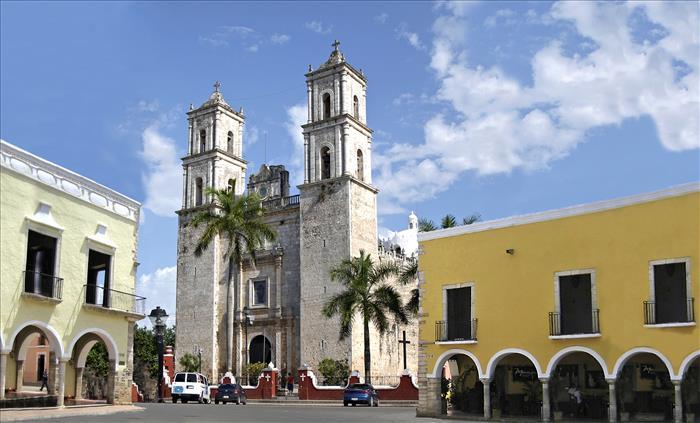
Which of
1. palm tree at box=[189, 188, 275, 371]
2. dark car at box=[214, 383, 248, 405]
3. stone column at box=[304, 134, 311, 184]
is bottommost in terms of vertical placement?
dark car at box=[214, 383, 248, 405]

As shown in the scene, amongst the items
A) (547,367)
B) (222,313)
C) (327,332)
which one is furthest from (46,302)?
(222,313)

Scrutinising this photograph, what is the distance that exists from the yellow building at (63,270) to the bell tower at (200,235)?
24.6 metres

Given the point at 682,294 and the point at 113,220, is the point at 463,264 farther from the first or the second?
the point at 113,220

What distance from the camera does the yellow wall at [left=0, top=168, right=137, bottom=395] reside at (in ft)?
62.1

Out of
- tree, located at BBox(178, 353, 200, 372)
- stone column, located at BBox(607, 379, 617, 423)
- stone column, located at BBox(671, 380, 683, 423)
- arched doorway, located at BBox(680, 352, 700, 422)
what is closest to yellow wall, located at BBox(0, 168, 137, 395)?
stone column, located at BBox(607, 379, 617, 423)

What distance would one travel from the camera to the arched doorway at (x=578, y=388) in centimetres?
2212

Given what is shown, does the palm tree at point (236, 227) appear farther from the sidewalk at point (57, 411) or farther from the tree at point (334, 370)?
the sidewalk at point (57, 411)

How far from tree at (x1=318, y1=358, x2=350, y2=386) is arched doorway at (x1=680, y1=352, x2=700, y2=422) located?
940 inches

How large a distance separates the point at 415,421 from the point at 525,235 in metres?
5.98

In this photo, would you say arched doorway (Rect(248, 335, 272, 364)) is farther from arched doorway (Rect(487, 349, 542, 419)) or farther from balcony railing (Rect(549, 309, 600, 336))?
balcony railing (Rect(549, 309, 600, 336))

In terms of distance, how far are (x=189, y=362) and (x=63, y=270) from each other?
28583 mm

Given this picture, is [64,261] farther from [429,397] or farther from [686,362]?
[686,362]

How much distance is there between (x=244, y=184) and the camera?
5381 cm

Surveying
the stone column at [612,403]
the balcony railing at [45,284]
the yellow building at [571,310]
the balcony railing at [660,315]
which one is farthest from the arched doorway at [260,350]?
the balcony railing at [660,315]
